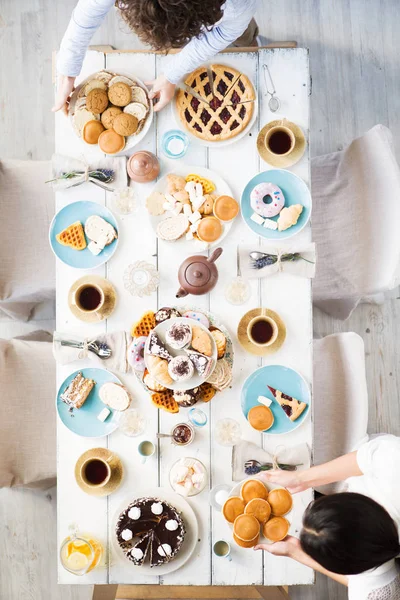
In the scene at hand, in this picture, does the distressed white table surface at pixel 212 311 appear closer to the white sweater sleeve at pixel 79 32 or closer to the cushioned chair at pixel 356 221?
the white sweater sleeve at pixel 79 32

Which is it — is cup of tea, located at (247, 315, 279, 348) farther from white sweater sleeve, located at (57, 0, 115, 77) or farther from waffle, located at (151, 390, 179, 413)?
white sweater sleeve, located at (57, 0, 115, 77)

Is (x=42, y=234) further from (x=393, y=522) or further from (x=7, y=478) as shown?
(x=393, y=522)

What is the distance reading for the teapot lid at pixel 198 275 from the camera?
159 centimetres

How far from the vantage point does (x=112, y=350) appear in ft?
5.80

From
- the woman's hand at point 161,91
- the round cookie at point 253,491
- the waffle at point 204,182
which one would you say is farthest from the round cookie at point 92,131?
the round cookie at point 253,491

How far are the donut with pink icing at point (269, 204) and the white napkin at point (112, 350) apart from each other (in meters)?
0.62

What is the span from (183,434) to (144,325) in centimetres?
38

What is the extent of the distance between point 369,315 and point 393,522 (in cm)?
131

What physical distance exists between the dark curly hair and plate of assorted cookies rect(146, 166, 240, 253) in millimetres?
495

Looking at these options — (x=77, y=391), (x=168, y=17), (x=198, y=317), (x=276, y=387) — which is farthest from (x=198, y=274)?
(x=168, y=17)

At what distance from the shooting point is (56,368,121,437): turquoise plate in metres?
1.76

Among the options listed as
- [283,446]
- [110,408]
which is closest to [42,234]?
[110,408]

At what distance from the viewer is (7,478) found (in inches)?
77.7

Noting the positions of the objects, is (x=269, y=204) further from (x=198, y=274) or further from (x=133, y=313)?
(x=133, y=313)
